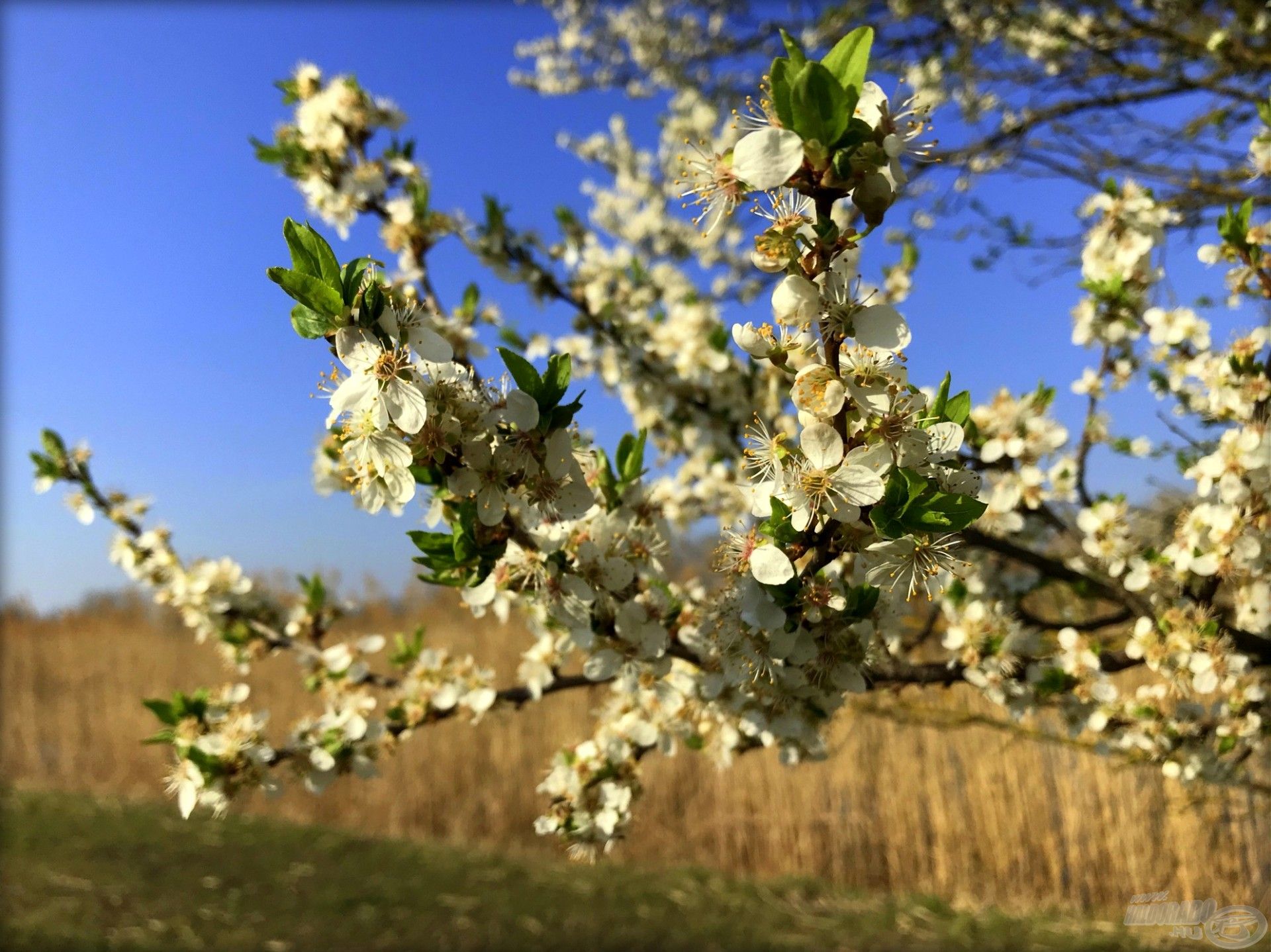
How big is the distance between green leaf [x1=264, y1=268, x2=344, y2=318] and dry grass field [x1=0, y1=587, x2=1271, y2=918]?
1220 millimetres

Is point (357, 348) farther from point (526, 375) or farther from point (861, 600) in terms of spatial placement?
point (861, 600)

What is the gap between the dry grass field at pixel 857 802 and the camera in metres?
2.67

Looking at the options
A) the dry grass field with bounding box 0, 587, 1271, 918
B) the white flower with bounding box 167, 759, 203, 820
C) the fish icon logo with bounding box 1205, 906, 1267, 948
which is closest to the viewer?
the white flower with bounding box 167, 759, 203, 820

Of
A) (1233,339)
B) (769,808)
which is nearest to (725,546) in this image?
(1233,339)

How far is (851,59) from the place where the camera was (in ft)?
1.87

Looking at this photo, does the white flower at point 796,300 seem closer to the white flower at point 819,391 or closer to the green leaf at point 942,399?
the white flower at point 819,391

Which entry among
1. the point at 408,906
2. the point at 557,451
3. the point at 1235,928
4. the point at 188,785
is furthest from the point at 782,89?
the point at 408,906

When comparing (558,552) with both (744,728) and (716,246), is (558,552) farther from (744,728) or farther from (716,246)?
(716,246)

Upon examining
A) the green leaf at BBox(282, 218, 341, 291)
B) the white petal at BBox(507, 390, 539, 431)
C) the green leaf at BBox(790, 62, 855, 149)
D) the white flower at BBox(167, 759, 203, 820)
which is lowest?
the white flower at BBox(167, 759, 203, 820)

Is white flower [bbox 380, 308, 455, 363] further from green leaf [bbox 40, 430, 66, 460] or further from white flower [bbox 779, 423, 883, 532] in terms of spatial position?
green leaf [bbox 40, 430, 66, 460]

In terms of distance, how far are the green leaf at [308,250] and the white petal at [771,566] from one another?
0.44 metres

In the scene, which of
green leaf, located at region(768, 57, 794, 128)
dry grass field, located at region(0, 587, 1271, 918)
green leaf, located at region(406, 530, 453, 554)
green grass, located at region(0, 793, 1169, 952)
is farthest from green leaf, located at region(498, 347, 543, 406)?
green grass, located at region(0, 793, 1169, 952)

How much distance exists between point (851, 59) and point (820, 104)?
0.06m

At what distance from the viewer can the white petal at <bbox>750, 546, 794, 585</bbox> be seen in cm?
65
